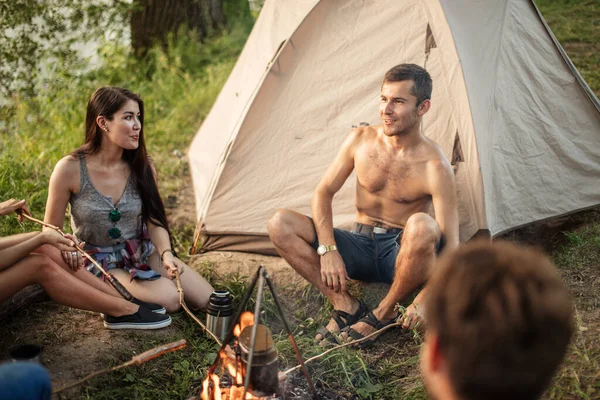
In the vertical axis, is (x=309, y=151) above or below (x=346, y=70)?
below

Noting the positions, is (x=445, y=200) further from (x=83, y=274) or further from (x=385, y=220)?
(x=83, y=274)

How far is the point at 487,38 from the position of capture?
4.12m

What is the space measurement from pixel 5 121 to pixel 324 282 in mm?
4351

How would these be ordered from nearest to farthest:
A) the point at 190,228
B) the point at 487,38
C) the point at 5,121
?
the point at 487,38, the point at 190,228, the point at 5,121

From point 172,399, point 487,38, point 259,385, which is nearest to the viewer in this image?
point 259,385

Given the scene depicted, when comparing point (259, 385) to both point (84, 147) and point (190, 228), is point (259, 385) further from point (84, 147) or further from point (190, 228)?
point (190, 228)

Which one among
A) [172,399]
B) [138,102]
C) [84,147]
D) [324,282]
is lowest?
[172,399]

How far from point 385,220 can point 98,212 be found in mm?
1760

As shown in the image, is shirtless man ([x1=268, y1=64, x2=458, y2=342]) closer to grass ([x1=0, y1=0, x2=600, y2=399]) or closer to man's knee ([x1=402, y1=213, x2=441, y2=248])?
man's knee ([x1=402, y1=213, x2=441, y2=248])

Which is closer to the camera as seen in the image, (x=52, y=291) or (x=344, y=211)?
(x=52, y=291)

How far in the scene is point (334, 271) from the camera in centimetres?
373

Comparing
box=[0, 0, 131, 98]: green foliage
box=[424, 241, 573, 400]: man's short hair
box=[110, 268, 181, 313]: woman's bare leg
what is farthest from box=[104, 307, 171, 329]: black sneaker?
box=[0, 0, 131, 98]: green foliage

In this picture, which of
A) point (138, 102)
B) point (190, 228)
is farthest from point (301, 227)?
point (190, 228)

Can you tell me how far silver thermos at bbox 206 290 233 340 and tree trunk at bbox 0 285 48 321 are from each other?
3.85ft
